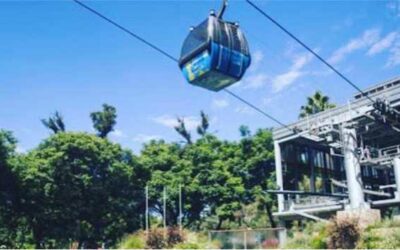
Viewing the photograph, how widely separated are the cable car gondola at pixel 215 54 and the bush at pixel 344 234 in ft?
47.8

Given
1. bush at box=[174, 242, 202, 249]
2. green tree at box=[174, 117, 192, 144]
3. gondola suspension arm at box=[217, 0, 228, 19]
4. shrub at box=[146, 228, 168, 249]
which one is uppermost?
green tree at box=[174, 117, 192, 144]

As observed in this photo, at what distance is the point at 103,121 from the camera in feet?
142

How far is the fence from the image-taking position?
23906 mm

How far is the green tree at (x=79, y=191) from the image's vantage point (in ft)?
115

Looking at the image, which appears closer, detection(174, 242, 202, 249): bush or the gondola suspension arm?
the gondola suspension arm

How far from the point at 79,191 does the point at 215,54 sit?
31.5 meters

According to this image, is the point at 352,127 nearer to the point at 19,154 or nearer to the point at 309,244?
the point at 309,244

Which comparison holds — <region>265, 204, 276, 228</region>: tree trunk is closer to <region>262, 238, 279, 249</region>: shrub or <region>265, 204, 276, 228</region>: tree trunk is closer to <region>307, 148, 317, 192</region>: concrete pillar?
<region>307, 148, 317, 192</region>: concrete pillar

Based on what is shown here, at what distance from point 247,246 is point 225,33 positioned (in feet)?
62.2

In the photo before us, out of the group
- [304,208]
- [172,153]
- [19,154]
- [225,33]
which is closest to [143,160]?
[172,153]

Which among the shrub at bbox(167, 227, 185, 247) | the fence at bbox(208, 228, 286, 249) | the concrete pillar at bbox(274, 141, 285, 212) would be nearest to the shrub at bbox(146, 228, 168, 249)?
the shrub at bbox(167, 227, 185, 247)

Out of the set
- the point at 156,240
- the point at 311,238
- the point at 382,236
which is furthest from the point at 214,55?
the point at 156,240

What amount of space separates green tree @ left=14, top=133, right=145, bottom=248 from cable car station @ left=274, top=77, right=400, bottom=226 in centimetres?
1400

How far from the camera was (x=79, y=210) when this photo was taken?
3641 centimetres
